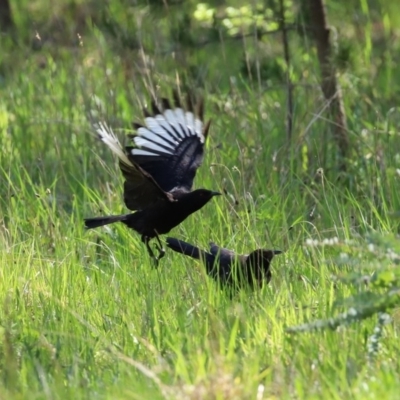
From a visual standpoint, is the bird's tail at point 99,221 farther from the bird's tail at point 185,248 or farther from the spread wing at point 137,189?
the bird's tail at point 185,248

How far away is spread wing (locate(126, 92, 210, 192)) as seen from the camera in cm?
561

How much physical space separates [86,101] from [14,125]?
0.86 metres

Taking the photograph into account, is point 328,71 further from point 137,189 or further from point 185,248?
point 185,248

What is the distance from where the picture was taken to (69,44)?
10.6 meters

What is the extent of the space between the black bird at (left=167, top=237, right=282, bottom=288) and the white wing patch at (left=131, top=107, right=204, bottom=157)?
1024mm

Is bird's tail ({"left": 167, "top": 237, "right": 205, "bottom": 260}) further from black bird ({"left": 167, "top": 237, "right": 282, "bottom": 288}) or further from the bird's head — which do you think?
the bird's head

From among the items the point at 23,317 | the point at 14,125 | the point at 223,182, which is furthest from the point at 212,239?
the point at 14,125

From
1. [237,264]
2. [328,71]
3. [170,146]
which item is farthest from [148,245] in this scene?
[328,71]

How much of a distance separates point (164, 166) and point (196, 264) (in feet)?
2.99

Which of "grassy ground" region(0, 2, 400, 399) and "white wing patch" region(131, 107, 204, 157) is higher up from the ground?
"white wing patch" region(131, 107, 204, 157)

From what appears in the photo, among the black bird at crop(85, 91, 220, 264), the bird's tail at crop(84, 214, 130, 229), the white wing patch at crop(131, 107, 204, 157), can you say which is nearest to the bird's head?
the black bird at crop(85, 91, 220, 264)

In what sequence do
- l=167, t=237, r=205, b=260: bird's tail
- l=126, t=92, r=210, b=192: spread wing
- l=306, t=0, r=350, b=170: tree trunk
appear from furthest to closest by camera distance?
l=306, t=0, r=350, b=170: tree trunk → l=126, t=92, r=210, b=192: spread wing → l=167, t=237, r=205, b=260: bird's tail

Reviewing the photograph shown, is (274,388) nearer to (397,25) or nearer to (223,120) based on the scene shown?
(223,120)

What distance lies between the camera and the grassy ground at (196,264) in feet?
10.7
